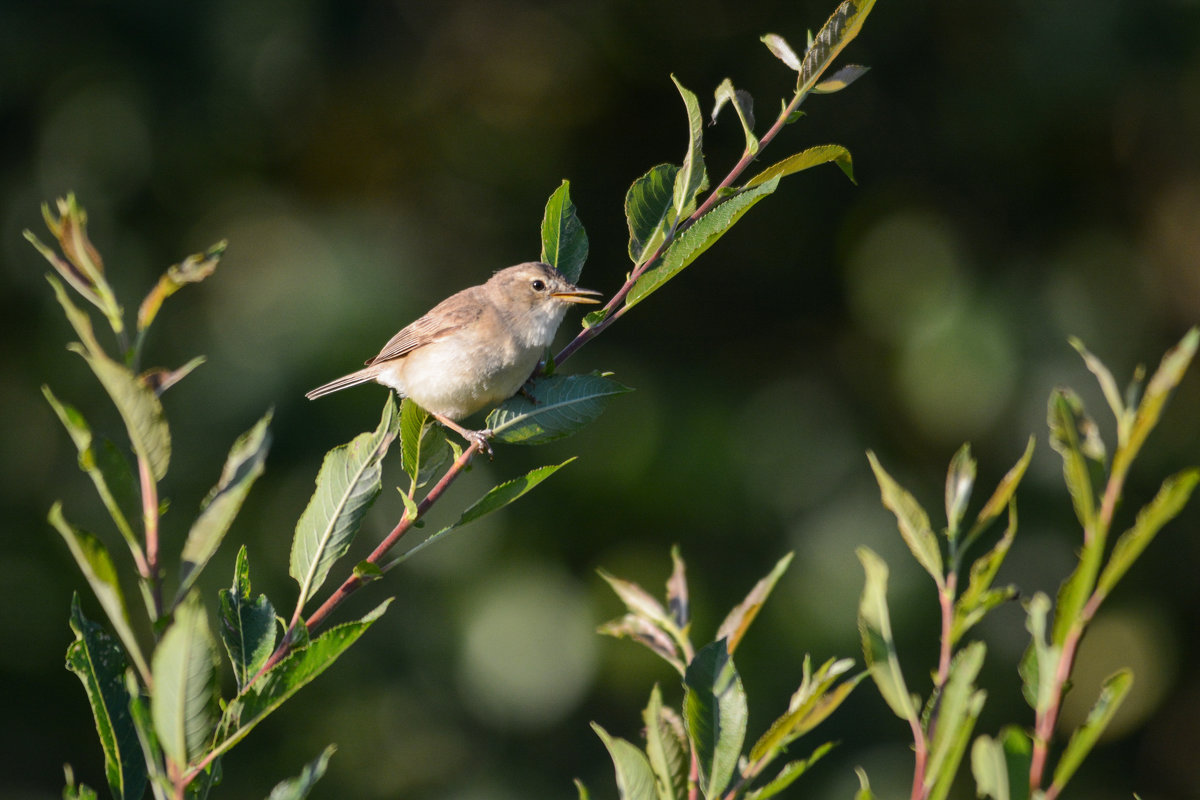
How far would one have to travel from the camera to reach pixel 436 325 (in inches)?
153

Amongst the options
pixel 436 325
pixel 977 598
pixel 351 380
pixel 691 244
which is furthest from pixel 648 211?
pixel 351 380

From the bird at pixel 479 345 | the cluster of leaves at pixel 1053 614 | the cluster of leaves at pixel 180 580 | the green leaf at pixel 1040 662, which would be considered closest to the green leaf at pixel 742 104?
the cluster of leaves at pixel 180 580

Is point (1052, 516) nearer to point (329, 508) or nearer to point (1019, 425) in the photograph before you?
point (1019, 425)

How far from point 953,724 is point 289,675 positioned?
581 mm

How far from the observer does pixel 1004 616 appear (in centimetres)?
590

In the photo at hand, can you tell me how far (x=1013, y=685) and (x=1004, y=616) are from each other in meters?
0.36

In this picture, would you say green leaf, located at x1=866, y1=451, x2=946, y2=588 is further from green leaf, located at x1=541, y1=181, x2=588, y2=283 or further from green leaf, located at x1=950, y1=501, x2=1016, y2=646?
green leaf, located at x1=541, y1=181, x2=588, y2=283

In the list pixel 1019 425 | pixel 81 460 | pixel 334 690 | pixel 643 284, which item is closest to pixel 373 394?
pixel 334 690

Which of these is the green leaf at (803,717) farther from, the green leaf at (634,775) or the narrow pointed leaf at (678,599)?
the narrow pointed leaf at (678,599)

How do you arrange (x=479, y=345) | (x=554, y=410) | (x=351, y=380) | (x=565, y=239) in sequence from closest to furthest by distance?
(x=554, y=410) → (x=565, y=239) → (x=479, y=345) → (x=351, y=380)

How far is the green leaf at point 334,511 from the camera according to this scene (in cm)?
128

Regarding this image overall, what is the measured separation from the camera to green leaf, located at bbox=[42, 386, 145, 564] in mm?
903

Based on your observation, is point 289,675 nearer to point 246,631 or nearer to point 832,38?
point 246,631

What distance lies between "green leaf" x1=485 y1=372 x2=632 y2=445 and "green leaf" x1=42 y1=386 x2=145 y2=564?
0.65 metres
